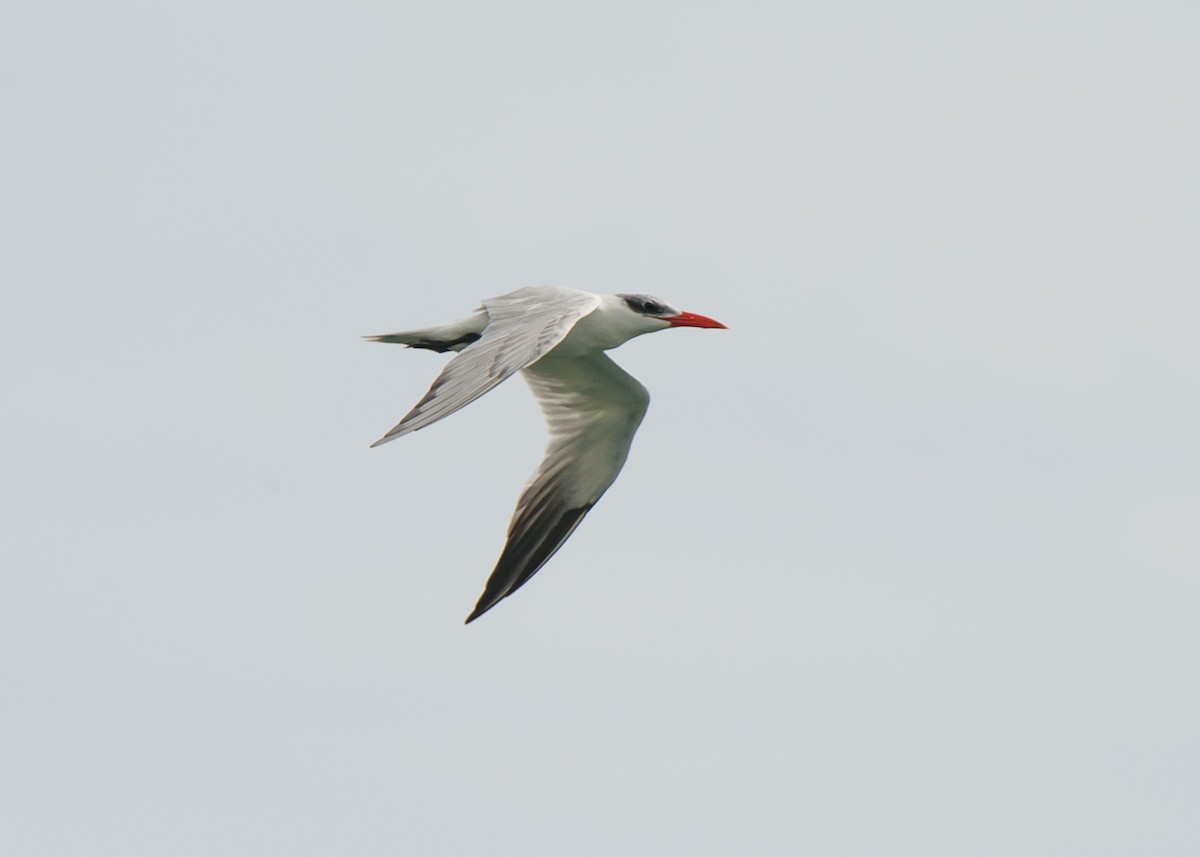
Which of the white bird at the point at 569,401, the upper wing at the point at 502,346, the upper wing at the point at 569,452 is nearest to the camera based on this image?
the upper wing at the point at 502,346

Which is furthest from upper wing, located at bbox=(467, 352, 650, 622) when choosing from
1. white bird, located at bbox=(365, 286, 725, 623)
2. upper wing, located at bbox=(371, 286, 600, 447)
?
upper wing, located at bbox=(371, 286, 600, 447)

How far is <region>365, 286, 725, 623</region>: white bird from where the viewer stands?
16.1 metres

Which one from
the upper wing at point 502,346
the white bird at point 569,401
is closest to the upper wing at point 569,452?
the white bird at point 569,401

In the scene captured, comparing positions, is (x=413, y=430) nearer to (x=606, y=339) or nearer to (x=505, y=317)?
(x=505, y=317)

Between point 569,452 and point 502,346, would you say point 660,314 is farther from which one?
point 502,346

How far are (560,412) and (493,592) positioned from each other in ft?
6.53

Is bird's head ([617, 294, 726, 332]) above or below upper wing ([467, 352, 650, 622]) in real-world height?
above

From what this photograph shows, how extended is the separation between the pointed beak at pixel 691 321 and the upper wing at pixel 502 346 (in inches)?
51.6

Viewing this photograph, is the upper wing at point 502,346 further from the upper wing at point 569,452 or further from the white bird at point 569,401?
the upper wing at point 569,452

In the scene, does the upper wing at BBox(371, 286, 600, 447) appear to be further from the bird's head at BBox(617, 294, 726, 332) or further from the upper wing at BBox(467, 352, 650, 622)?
the upper wing at BBox(467, 352, 650, 622)

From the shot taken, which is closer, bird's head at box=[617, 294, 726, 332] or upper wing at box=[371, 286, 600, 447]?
upper wing at box=[371, 286, 600, 447]

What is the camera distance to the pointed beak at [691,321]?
16656 mm

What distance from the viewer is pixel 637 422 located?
1783 cm

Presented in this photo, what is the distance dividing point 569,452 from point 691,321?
205cm
